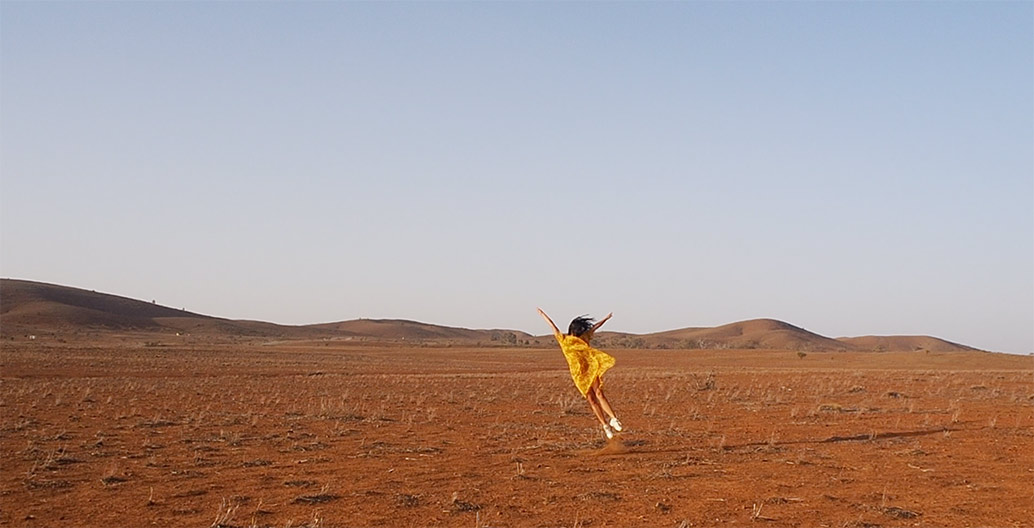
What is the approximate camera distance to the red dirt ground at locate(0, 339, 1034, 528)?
875cm

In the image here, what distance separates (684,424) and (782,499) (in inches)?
317

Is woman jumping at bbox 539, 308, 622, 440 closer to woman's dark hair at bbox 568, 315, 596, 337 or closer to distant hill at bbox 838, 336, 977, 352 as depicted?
woman's dark hair at bbox 568, 315, 596, 337

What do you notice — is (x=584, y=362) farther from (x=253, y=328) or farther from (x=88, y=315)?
(x=253, y=328)

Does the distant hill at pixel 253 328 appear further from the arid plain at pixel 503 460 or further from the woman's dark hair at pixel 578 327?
the woman's dark hair at pixel 578 327

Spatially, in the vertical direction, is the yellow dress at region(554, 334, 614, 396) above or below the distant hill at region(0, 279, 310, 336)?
below

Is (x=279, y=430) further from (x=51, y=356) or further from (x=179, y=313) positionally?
(x=179, y=313)

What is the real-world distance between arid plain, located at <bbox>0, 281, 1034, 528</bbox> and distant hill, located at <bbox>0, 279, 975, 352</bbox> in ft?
248

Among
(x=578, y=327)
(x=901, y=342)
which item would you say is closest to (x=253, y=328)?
(x=901, y=342)

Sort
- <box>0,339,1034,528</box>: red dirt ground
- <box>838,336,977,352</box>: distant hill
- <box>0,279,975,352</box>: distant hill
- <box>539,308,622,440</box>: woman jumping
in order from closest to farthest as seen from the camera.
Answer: <box>0,339,1034,528</box>: red dirt ground, <box>539,308,622,440</box>: woman jumping, <box>0,279,975,352</box>: distant hill, <box>838,336,977,352</box>: distant hill

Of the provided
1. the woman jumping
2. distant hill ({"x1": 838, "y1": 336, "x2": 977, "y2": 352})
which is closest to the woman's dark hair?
the woman jumping

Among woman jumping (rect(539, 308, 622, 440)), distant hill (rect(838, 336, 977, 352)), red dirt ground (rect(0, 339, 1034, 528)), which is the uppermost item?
distant hill (rect(838, 336, 977, 352))

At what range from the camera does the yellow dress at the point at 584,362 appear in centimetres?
1311

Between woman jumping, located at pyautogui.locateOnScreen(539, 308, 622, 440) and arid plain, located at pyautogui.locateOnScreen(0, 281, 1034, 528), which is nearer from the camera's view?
arid plain, located at pyautogui.locateOnScreen(0, 281, 1034, 528)

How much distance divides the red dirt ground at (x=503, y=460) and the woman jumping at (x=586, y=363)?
0.67 m
